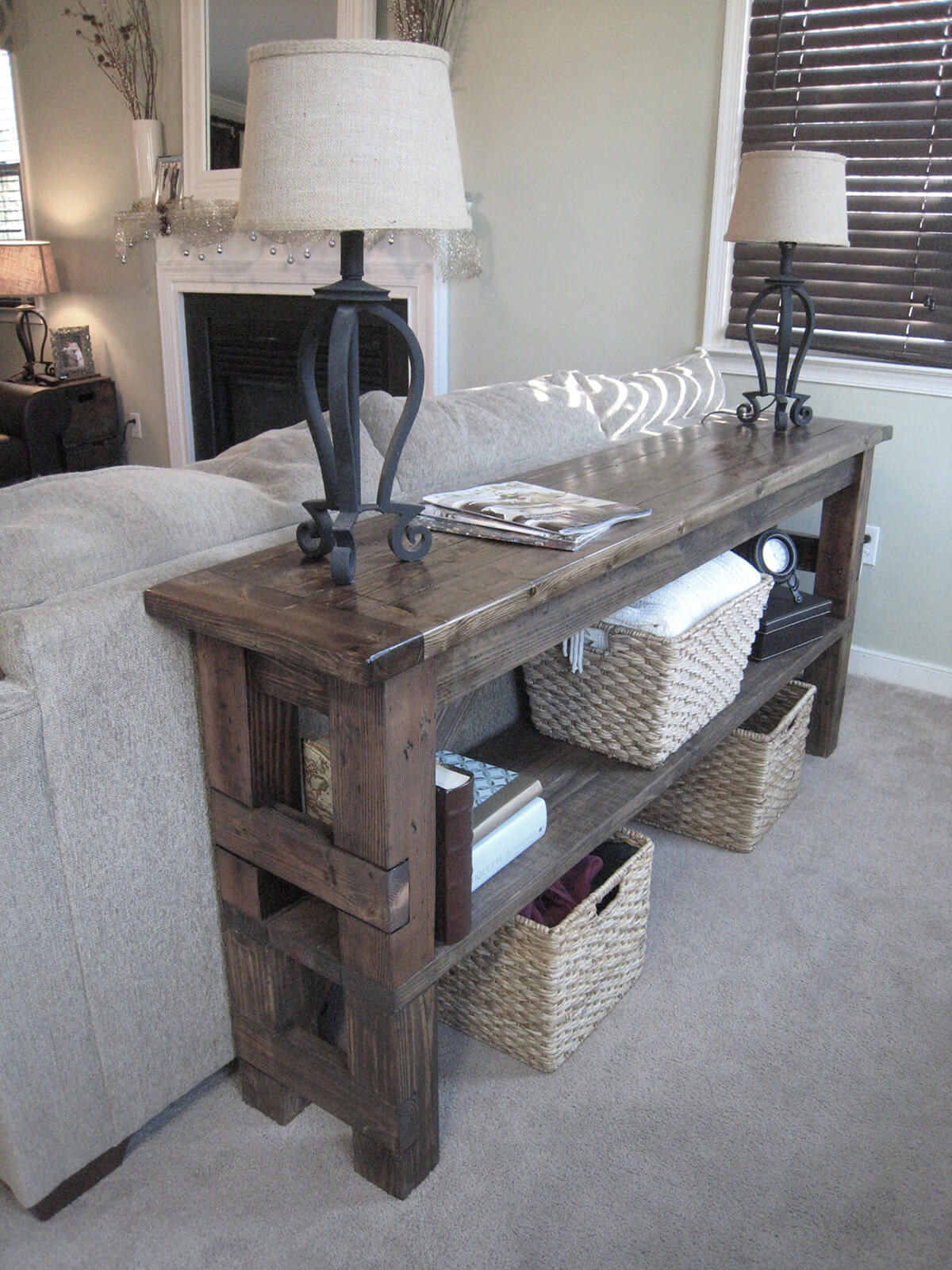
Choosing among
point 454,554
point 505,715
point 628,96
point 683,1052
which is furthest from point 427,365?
point 683,1052

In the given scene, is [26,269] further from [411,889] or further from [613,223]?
[411,889]

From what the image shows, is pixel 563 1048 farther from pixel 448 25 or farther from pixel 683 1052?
pixel 448 25

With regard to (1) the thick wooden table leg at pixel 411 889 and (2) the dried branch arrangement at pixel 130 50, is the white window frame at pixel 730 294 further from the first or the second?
(2) the dried branch arrangement at pixel 130 50

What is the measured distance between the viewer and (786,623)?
2188mm

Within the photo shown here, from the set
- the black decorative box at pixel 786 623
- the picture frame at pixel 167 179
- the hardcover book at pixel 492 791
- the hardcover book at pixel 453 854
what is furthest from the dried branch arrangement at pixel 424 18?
the hardcover book at pixel 453 854

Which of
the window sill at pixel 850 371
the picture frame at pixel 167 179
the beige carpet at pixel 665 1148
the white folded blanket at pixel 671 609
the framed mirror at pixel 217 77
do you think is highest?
the framed mirror at pixel 217 77

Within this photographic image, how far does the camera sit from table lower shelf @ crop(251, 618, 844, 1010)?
1.30 m

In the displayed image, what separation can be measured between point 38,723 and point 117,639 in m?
0.13

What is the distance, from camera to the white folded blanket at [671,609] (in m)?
1.65

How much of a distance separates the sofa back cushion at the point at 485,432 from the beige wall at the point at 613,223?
3.50 feet

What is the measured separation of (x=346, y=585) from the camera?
1.21 metres

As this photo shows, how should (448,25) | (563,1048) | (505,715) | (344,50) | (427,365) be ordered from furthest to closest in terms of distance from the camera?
(427,365)
(448,25)
(505,715)
(563,1048)
(344,50)

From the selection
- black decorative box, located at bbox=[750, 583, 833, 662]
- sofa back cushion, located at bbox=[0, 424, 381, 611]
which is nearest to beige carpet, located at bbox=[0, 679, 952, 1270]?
black decorative box, located at bbox=[750, 583, 833, 662]

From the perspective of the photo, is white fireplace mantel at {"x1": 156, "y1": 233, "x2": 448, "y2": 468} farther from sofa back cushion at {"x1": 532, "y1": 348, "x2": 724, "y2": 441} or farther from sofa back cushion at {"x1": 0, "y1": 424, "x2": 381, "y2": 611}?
sofa back cushion at {"x1": 0, "y1": 424, "x2": 381, "y2": 611}
